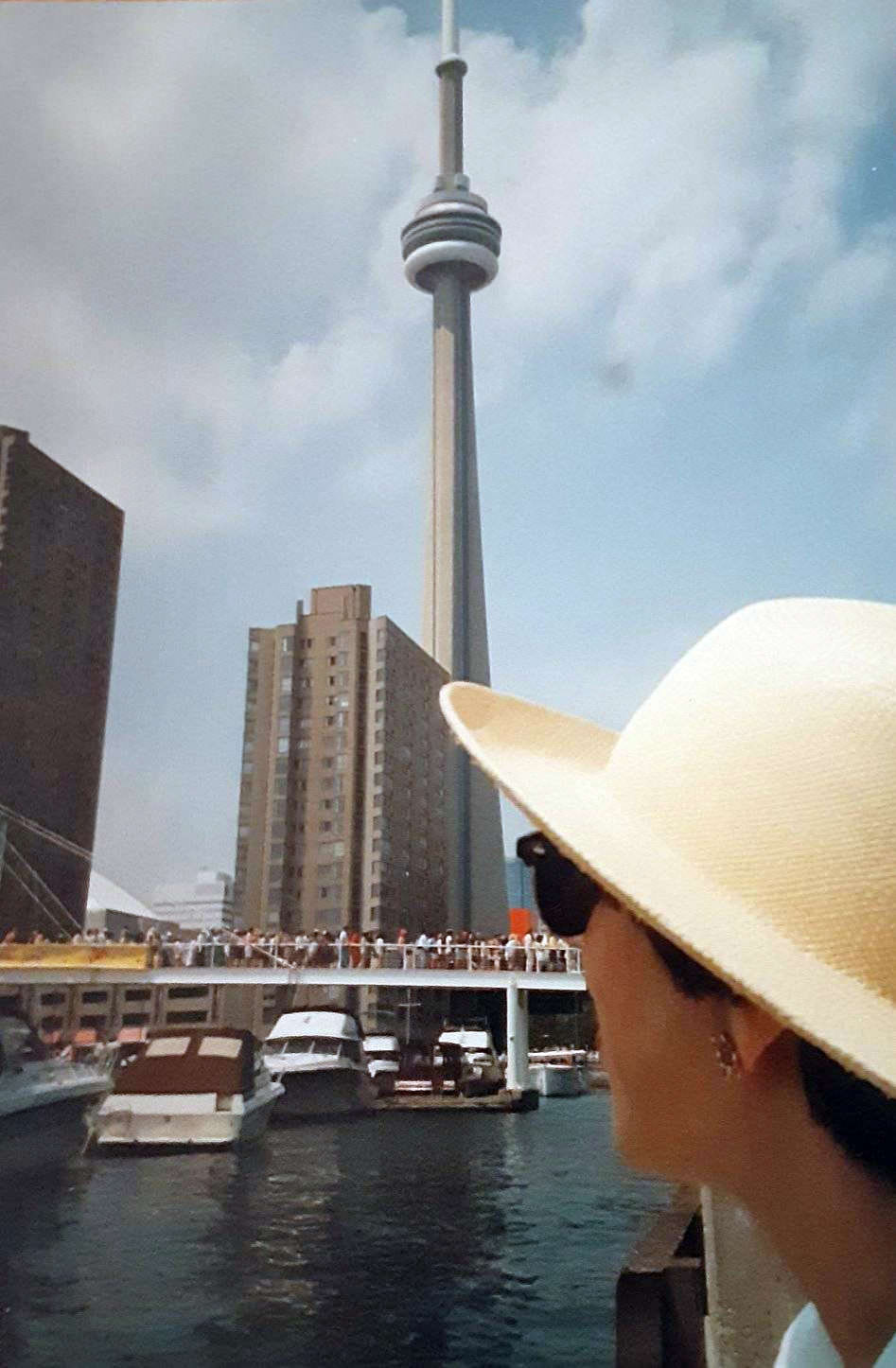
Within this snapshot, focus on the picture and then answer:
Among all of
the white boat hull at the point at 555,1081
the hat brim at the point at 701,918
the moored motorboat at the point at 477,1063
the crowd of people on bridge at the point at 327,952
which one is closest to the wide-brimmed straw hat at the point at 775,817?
the hat brim at the point at 701,918

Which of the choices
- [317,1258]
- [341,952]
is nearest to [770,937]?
[317,1258]

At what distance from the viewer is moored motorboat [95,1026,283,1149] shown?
8.64 m

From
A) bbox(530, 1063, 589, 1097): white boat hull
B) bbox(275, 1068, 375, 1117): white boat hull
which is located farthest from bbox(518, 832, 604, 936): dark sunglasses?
bbox(530, 1063, 589, 1097): white boat hull

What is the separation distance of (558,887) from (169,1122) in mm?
9096

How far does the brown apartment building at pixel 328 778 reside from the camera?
2970 cm

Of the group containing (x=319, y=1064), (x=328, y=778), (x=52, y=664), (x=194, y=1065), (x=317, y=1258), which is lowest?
(x=317, y=1258)

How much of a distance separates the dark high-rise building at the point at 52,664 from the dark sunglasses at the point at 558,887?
1291 centimetres

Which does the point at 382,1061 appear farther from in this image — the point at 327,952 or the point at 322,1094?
the point at 322,1094

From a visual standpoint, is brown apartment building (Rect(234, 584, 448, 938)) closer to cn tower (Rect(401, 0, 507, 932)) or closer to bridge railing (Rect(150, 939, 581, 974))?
cn tower (Rect(401, 0, 507, 932))

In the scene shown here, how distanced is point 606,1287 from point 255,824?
2665 centimetres

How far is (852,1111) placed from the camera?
46cm

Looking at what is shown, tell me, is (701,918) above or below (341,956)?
below

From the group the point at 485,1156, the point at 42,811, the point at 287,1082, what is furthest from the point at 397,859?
the point at 485,1156

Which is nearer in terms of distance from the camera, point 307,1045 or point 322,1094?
point 322,1094
